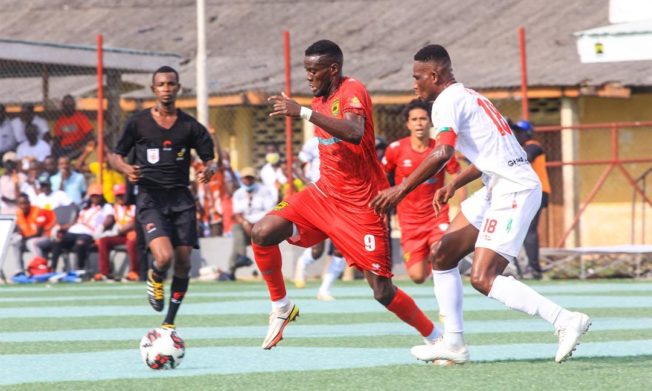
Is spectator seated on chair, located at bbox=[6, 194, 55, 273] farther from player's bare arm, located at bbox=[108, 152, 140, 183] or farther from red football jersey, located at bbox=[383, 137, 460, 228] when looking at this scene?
player's bare arm, located at bbox=[108, 152, 140, 183]

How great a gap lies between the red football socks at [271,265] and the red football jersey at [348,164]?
560 mm

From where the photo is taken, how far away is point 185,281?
470 inches

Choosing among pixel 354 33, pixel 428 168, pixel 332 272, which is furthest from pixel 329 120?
pixel 354 33

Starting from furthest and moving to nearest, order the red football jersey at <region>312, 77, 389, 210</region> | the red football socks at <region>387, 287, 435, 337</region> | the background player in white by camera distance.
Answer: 1. the background player in white
2. the red football jersey at <region>312, 77, 389, 210</region>
3. the red football socks at <region>387, 287, 435, 337</region>

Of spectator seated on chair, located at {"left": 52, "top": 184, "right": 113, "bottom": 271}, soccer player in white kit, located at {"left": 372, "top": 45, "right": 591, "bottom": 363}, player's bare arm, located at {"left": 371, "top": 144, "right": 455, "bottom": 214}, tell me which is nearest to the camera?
player's bare arm, located at {"left": 371, "top": 144, "right": 455, "bottom": 214}

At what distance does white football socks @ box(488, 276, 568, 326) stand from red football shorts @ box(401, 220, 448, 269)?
557 centimetres

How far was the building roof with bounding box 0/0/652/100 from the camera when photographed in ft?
92.9

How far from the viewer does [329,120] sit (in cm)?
1000

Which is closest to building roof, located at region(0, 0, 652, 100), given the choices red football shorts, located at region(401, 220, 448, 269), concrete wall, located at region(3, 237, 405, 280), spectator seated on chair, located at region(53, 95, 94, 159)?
concrete wall, located at region(3, 237, 405, 280)

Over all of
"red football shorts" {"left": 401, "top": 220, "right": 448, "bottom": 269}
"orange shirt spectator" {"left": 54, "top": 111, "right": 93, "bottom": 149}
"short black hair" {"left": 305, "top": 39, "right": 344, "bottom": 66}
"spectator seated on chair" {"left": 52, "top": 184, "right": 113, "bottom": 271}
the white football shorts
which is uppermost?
"short black hair" {"left": 305, "top": 39, "right": 344, "bottom": 66}

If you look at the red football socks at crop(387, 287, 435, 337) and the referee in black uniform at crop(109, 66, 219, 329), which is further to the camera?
the referee in black uniform at crop(109, 66, 219, 329)

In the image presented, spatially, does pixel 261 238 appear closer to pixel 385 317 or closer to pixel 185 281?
pixel 185 281

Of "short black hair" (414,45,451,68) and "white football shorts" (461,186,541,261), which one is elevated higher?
"short black hair" (414,45,451,68)

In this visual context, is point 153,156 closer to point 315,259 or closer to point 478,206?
point 478,206
